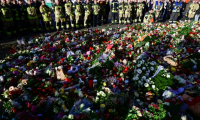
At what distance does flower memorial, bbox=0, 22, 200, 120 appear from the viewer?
105 inches

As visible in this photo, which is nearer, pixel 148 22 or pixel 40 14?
pixel 40 14

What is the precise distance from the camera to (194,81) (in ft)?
11.8

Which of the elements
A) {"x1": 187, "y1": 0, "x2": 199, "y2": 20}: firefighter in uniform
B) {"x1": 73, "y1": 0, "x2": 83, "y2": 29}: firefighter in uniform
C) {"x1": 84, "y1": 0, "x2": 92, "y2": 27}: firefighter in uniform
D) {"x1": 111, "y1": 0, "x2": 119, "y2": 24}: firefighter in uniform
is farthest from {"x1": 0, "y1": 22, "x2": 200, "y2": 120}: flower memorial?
{"x1": 187, "y1": 0, "x2": 199, "y2": 20}: firefighter in uniform

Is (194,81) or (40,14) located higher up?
(40,14)

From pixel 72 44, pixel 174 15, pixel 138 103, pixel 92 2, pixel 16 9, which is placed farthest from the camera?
pixel 174 15

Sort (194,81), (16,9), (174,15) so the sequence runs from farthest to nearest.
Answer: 1. (174,15)
2. (16,9)
3. (194,81)

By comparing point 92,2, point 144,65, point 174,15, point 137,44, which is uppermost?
point 92,2

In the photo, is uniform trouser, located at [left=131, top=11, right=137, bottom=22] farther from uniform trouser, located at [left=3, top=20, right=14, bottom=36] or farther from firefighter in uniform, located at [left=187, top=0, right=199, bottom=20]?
uniform trouser, located at [left=3, top=20, right=14, bottom=36]

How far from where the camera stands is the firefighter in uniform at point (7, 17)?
22.4ft

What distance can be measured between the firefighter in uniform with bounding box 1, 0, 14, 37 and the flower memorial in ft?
8.56

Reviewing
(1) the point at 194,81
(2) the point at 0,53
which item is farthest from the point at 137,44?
(2) the point at 0,53

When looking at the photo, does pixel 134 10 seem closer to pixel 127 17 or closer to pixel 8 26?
pixel 127 17

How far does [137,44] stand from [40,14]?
21.5ft

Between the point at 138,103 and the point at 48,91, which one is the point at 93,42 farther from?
the point at 138,103
